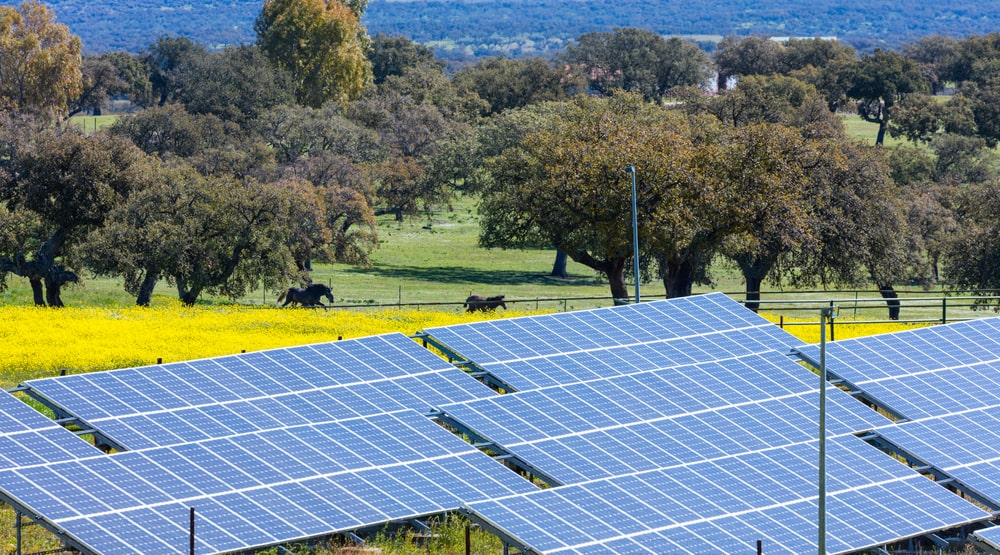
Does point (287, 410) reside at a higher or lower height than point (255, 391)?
lower

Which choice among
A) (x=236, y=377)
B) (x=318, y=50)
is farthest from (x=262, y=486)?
(x=318, y=50)

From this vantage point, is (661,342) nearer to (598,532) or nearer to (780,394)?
(780,394)

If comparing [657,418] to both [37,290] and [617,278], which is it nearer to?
[617,278]

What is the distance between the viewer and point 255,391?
3622 centimetres

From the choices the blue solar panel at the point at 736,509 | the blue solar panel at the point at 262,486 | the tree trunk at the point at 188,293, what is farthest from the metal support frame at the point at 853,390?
the tree trunk at the point at 188,293

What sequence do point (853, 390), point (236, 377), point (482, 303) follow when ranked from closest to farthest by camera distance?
1. point (236, 377)
2. point (853, 390)
3. point (482, 303)

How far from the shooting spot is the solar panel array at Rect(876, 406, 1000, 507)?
117 feet

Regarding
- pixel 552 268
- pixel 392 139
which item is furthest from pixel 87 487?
pixel 392 139

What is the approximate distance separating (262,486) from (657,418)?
10623 mm

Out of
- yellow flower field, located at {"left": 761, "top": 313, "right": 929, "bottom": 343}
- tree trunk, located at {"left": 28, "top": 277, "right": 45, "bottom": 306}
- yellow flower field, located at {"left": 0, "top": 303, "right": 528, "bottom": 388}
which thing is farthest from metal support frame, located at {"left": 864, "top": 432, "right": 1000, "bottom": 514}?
tree trunk, located at {"left": 28, "top": 277, "right": 45, "bottom": 306}

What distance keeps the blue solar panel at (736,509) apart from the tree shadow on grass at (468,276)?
58.8 m

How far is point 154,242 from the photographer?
63125 millimetres

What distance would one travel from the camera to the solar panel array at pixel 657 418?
34.9 meters

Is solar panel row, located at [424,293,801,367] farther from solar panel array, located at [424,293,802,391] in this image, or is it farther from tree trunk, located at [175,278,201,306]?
tree trunk, located at [175,278,201,306]
